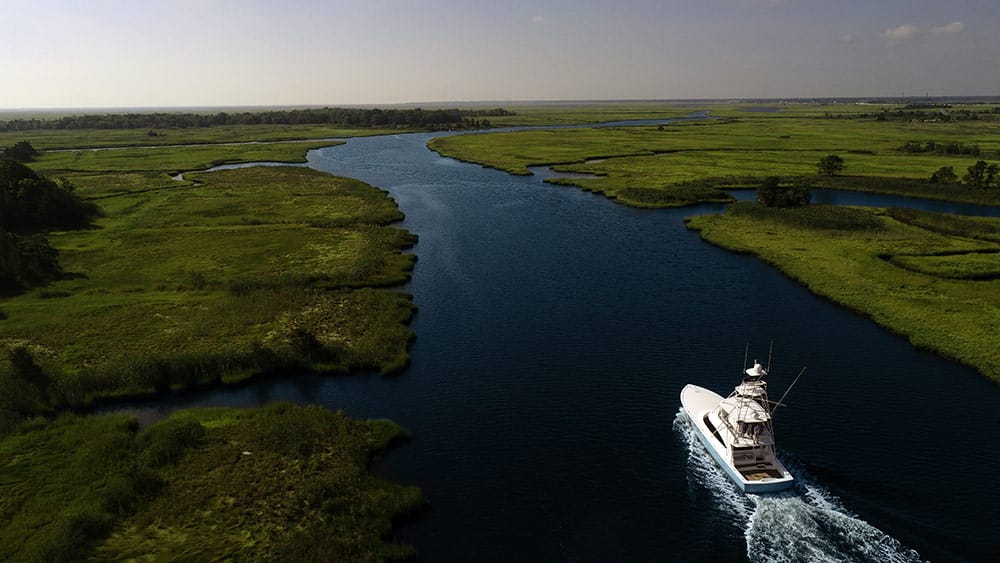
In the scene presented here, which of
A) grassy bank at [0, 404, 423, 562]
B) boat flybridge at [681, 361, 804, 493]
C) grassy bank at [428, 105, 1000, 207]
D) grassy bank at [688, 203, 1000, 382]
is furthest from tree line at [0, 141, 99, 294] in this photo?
grassy bank at [428, 105, 1000, 207]

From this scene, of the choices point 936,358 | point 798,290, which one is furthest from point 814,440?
point 798,290

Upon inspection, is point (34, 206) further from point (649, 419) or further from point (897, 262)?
point (897, 262)

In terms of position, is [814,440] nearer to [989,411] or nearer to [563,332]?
[989,411]

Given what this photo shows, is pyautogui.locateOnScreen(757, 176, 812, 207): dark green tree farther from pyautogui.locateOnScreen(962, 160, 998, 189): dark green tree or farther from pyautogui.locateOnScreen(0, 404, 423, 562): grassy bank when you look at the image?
pyautogui.locateOnScreen(0, 404, 423, 562): grassy bank

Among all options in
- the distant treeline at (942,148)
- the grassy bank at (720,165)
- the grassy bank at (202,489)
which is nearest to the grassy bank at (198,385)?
the grassy bank at (202,489)

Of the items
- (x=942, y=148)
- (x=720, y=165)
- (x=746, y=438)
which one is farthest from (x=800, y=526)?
(x=942, y=148)

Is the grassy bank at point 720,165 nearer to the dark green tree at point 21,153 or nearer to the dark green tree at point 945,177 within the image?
the dark green tree at point 945,177
